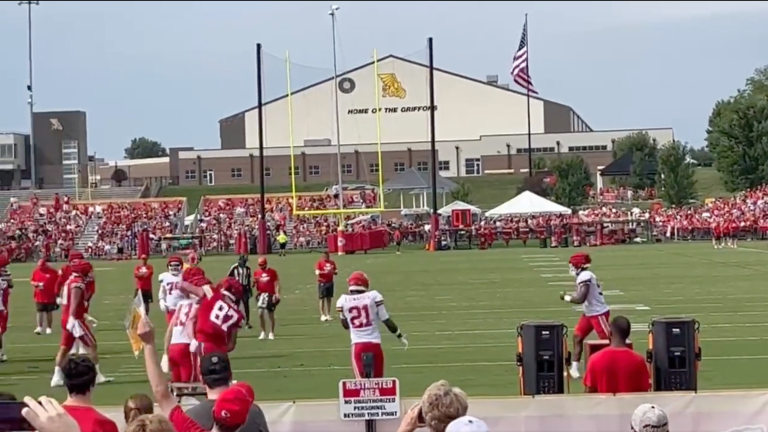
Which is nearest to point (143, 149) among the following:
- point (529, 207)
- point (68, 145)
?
point (68, 145)

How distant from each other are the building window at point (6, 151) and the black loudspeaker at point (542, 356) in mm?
84469

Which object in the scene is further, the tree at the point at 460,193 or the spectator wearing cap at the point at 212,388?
the tree at the point at 460,193

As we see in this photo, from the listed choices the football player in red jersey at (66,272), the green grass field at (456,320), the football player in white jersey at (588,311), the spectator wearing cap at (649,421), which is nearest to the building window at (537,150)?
the green grass field at (456,320)

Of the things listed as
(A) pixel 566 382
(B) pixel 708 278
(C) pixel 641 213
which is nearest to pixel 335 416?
(A) pixel 566 382

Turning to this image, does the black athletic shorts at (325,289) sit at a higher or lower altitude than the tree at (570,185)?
lower

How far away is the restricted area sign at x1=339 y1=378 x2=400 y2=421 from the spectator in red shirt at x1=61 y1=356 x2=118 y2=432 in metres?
3.13

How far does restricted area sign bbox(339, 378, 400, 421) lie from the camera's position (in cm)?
892

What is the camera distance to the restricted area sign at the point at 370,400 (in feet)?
29.3

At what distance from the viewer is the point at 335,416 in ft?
29.8

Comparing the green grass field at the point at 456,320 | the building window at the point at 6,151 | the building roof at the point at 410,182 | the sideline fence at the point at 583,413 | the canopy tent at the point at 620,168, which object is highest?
the building window at the point at 6,151

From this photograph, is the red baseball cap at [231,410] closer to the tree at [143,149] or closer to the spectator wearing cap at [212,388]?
the spectator wearing cap at [212,388]

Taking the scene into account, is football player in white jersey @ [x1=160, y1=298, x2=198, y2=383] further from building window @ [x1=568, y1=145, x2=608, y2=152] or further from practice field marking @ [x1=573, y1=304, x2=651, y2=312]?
building window @ [x1=568, y1=145, x2=608, y2=152]

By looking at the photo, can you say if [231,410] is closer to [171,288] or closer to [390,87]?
[171,288]

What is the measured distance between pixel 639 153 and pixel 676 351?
73217 mm
